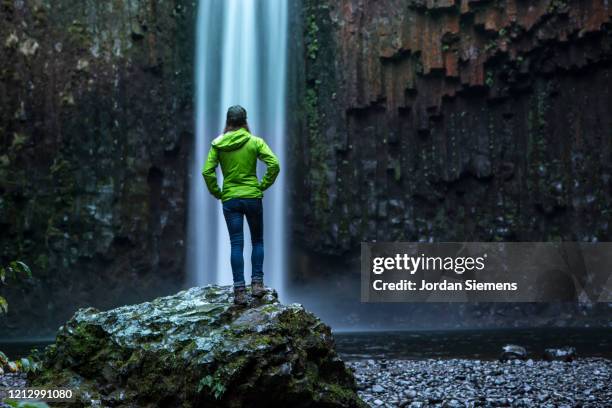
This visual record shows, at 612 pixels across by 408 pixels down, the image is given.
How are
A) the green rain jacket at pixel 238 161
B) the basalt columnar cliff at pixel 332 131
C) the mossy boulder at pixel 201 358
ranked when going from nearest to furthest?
the mossy boulder at pixel 201 358 → the green rain jacket at pixel 238 161 → the basalt columnar cliff at pixel 332 131

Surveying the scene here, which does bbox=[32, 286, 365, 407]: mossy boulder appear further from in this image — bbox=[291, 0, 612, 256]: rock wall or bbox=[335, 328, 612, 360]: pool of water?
bbox=[291, 0, 612, 256]: rock wall

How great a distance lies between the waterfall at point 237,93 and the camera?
85.1 ft

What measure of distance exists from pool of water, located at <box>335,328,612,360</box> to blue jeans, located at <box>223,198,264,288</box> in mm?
7587

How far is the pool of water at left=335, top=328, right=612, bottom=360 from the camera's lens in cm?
1489

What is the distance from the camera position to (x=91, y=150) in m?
25.3

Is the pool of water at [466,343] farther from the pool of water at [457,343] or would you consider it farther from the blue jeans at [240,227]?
the blue jeans at [240,227]

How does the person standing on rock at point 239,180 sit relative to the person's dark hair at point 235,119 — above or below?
below

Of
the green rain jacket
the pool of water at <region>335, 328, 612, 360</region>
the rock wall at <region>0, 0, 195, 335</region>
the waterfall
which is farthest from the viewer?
the waterfall

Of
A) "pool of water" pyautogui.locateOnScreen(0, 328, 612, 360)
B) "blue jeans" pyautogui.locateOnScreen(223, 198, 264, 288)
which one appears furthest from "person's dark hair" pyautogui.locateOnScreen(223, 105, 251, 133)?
"pool of water" pyautogui.locateOnScreen(0, 328, 612, 360)

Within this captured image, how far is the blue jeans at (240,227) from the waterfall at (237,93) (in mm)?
18543

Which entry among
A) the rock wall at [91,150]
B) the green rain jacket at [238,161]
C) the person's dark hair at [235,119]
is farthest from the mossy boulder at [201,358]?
the rock wall at [91,150]

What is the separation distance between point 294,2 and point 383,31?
12.2 feet

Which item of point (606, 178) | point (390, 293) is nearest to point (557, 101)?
point (606, 178)

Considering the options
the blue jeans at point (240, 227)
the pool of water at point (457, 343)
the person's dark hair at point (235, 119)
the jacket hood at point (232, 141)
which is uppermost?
the person's dark hair at point (235, 119)
